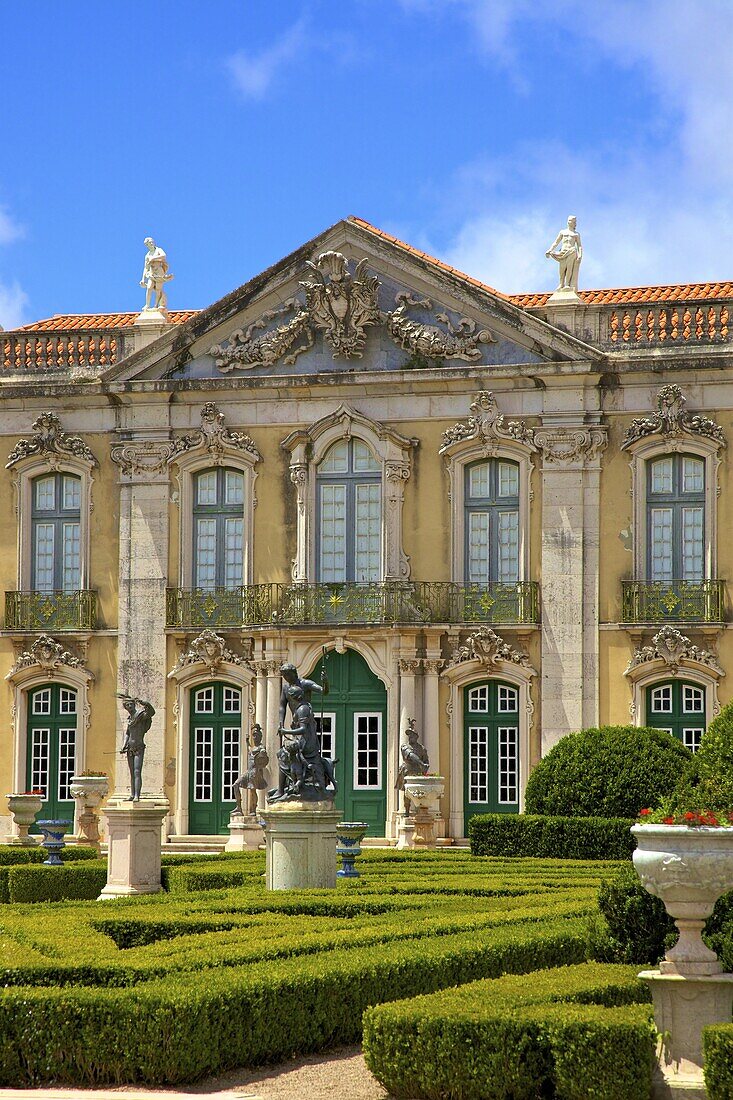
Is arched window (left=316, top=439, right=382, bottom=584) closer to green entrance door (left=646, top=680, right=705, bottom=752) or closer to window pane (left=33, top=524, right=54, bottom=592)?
window pane (left=33, top=524, right=54, bottom=592)

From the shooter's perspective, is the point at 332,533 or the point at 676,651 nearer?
the point at 676,651

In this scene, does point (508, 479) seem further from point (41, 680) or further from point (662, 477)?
point (41, 680)

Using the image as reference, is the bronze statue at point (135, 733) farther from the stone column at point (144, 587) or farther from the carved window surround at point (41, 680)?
the carved window surround at point (41, 680)

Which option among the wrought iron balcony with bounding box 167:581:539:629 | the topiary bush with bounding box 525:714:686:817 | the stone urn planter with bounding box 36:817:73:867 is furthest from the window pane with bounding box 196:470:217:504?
the stone urn planter with bounding box 36:817:73:867

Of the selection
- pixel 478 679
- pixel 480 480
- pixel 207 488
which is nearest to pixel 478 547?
pixel 480 480

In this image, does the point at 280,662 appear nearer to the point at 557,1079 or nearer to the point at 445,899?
the point at 445,899

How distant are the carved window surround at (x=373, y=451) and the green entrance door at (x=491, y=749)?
7.90 ft

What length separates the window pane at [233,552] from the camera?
30719 mm

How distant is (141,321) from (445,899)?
16843 mm

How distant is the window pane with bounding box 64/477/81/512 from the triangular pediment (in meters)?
1.92

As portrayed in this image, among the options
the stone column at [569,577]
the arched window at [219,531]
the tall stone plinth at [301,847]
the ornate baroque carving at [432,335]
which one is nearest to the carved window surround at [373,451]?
the arched window at [219,531]

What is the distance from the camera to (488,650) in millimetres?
29328

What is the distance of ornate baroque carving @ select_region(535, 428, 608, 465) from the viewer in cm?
2930

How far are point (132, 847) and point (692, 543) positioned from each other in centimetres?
1289
